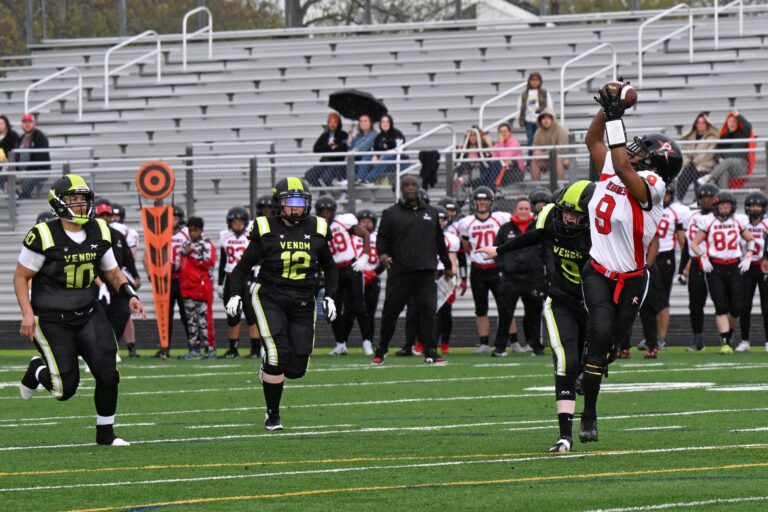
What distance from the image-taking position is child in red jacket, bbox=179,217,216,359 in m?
20.9

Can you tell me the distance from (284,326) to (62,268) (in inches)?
68.2

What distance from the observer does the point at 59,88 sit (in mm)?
31141

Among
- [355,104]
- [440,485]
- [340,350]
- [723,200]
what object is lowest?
[340,350]

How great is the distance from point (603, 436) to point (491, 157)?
13443 millimetres

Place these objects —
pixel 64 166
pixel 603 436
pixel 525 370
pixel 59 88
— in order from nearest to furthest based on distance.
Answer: pixel 603 436 → pixel 525 370 → pixel 64 166 → pixel 59 88

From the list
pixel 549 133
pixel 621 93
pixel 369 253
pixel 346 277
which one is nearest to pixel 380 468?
pixel 621 93

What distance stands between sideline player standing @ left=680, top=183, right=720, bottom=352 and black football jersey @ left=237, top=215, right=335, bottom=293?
899cm

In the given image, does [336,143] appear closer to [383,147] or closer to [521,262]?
[383,147]

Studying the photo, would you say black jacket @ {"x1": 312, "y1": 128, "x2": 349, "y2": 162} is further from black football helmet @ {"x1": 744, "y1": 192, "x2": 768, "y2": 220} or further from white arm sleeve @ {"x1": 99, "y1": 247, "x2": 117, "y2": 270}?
white arm sleeve @ {"x1": 99, "y1": 247, "x2": 117, "y2": 270}

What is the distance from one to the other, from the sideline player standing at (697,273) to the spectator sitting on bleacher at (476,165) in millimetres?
3321

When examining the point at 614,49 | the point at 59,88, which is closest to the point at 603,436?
the point at 614,49

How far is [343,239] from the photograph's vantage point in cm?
2086

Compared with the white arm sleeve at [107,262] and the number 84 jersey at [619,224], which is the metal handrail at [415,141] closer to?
the white arm sleeve at [107,262]

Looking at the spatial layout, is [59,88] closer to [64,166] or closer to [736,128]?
[64,166]
